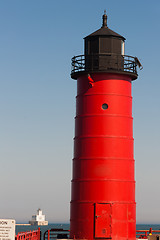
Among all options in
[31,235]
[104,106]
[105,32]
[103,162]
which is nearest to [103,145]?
[103,162]

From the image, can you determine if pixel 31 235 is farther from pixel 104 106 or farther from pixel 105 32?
pixel 105 32

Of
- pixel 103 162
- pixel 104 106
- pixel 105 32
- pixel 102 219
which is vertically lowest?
pixel 102 219

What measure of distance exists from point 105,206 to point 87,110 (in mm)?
5545

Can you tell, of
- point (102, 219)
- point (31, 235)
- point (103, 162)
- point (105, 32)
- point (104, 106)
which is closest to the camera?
point (102, 219)

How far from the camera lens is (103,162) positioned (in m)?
28.0

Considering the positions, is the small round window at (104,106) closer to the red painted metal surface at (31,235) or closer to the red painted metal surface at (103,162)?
the red painted metal surface at (103,162)

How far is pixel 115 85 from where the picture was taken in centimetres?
2900

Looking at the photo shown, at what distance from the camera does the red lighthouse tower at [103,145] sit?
91.3 feet

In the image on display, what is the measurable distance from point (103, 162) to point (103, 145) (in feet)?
3.14

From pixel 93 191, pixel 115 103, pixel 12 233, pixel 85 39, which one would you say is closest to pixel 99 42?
pixel 85 39

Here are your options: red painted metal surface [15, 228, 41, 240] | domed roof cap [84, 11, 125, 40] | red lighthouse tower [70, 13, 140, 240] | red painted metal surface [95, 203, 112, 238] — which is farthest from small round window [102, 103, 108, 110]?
red painted metal surface [15, 228, 41, 240]

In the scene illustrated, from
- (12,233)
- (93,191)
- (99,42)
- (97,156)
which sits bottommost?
(12,233)

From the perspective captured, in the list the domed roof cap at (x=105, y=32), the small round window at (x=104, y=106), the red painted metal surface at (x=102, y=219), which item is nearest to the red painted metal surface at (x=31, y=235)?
the red painted metal surface at (x=102, y=219)

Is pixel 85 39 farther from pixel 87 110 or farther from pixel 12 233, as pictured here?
pixel 12 233
